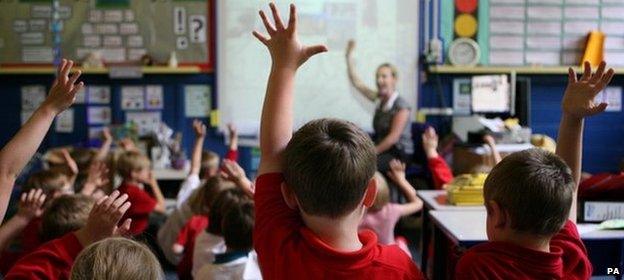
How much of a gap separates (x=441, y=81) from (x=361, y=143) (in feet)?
16.1

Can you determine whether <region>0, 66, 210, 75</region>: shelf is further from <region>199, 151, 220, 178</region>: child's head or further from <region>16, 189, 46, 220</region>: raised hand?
<region>16, 189, 46, 220</region>: raised hand

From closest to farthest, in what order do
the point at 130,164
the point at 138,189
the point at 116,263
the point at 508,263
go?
the point at 116,263
the point at 508,263
the point at 138,189
the point at 130,164

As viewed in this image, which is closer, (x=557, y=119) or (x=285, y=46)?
(x=285, y=46)

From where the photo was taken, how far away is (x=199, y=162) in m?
4.08

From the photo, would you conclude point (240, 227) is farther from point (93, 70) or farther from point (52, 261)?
point (93, 70)

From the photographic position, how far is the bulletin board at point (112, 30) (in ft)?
19.2

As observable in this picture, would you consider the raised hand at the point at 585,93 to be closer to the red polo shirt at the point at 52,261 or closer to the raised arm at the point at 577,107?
the raised arm at the point at 577,107

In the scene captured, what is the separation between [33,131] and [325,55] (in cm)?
447

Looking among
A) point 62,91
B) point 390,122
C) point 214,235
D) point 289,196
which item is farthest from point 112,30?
point 289,196

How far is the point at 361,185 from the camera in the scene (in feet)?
4.01

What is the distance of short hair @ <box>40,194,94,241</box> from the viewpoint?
2.01 metres

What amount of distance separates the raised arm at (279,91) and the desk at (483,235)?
1.00 m

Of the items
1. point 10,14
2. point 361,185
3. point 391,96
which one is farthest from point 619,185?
point 10,14

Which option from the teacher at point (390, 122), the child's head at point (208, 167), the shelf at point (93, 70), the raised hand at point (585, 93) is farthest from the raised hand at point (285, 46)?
the shelf at point (93, 70)
